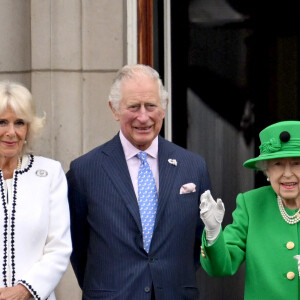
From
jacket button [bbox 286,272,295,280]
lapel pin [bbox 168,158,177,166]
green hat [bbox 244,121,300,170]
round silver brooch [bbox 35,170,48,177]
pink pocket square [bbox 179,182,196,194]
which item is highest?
green hat [bbox 244,121,300,170]

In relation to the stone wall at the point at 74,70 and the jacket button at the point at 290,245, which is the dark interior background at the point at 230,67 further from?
the jacket button at the point at 290,245

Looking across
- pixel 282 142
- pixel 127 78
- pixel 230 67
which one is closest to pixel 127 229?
pixel 127 78

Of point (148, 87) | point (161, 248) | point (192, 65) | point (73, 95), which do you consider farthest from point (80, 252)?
point (192, 65)

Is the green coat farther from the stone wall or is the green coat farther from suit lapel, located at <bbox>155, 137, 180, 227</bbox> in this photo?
the stone wall

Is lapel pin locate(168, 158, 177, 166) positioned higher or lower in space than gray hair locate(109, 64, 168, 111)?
lower

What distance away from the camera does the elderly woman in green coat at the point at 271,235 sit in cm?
463

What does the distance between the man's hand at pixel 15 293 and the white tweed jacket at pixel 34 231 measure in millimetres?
24

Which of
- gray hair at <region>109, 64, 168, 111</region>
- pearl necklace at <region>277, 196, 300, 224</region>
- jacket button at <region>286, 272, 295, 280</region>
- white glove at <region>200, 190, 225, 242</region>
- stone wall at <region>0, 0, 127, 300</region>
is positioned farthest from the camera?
stone wall at <region>0, 0, 127, 300</region>

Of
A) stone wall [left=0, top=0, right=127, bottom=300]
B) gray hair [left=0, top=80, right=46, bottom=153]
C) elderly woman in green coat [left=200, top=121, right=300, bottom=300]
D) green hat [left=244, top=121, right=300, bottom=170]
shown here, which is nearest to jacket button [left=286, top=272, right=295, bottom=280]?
elderly woman in green coat [left=200, top=121, right=300, bottom=300]

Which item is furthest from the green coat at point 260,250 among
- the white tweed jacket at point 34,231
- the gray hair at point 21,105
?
the gray hair at point 21,105

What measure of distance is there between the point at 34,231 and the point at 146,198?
0.62 m

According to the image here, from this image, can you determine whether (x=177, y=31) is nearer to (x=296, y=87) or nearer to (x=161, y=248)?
(x=296, y=87)

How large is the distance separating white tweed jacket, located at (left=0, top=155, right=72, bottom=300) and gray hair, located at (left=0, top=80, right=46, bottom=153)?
0.17 metres

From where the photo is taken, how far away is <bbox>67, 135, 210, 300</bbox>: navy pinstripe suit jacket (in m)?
5.02
